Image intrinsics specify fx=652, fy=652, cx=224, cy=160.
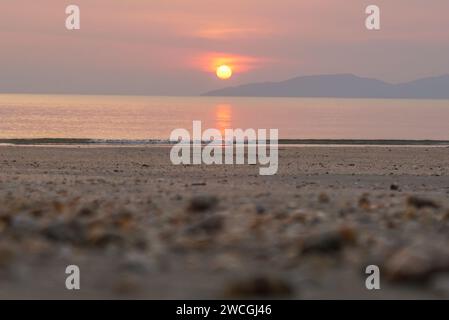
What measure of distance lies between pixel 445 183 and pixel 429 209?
11.2 metres

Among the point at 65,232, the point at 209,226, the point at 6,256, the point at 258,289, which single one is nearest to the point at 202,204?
the point at 209,226

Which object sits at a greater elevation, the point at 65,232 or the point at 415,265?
the point at 65,232

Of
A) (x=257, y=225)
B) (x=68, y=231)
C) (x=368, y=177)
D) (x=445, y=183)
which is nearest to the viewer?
(x=68, y=231)

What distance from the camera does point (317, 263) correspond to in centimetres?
503

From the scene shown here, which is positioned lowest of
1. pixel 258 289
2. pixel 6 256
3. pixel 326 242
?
pixel 258 289

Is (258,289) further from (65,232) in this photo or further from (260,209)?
(260,209)

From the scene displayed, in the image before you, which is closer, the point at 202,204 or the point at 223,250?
the point at 223,250

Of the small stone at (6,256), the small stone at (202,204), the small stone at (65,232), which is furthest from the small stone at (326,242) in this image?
the small stone at (202,204)

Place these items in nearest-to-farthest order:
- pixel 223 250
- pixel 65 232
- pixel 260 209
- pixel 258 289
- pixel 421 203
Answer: pixel 258 289, pixel 223 250, pixel 65 232, pixel 260 209, pixel 421 203

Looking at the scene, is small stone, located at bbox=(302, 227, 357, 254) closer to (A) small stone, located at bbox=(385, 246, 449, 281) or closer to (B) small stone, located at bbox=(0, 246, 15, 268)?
(A) small stone, located at bbox=(385, 246, 449, 281)

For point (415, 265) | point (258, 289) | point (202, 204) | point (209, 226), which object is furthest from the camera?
point (202, 204)

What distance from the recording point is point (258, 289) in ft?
14.3

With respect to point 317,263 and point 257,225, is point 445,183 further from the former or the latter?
point 317,263
